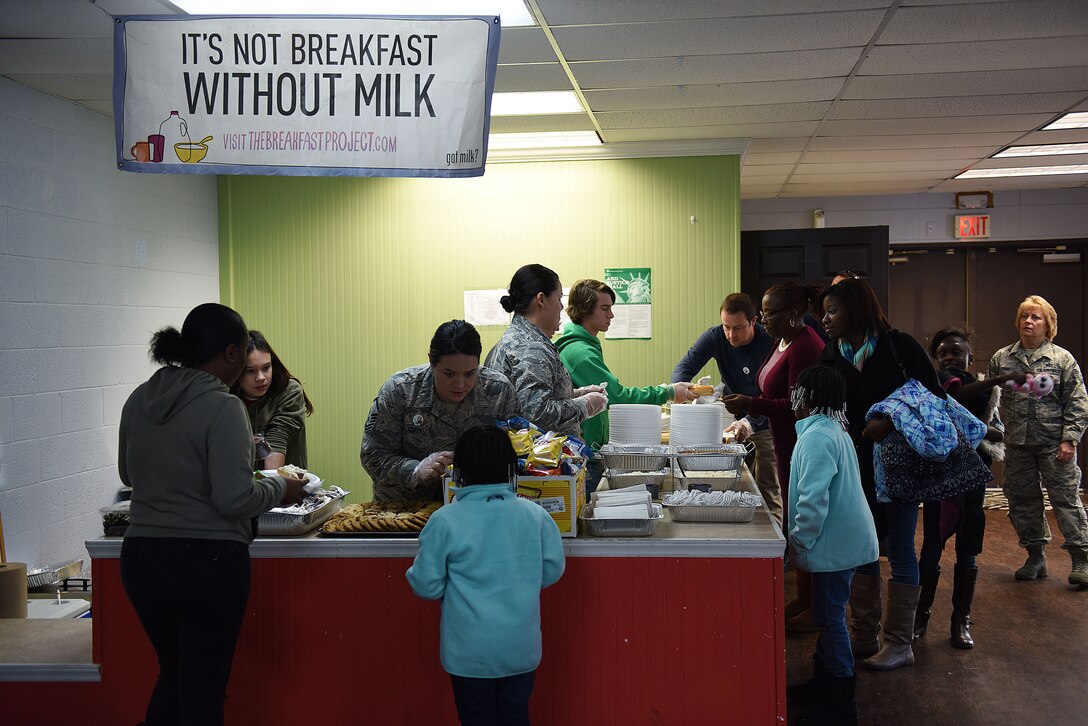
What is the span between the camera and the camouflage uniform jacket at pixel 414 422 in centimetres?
286

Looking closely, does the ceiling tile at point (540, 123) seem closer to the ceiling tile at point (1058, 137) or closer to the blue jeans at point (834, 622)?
the ceiling tile at point (1058, 137)

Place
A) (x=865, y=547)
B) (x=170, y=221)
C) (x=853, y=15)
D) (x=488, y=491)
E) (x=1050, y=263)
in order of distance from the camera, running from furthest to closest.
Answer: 1. (x=1050, y=263)
2. (x=170, y=221)
3. (x=853, y=15)
4. (x=865, y=547)
5. (x=488, y=491)

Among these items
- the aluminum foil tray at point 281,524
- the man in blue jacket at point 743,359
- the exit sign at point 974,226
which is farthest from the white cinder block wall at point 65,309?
the exit sign at point 974,226

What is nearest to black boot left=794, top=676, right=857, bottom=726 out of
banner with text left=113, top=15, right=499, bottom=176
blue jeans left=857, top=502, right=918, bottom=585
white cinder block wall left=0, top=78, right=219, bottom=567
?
blue jeans left=857, top=502, right=918, bottom=585

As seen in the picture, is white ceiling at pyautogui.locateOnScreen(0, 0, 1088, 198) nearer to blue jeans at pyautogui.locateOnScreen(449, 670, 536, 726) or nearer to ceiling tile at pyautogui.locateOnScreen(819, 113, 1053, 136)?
ceiling tile at pyautogui.locateOnScreen(819, 113, 1053, 136)

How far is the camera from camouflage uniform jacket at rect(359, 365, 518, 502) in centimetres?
286

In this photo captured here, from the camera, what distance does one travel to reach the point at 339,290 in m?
6.38

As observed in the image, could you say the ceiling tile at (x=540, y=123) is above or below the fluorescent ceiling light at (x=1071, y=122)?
below

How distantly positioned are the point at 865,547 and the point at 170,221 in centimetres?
451

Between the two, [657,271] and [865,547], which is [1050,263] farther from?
[865,547]

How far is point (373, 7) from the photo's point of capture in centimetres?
363

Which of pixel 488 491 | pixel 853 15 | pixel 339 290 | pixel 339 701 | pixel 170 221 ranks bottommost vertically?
pixel 339 701

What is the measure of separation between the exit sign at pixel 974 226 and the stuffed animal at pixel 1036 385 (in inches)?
122

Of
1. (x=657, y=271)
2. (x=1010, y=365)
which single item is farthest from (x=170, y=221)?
(x=1010, y=365)
